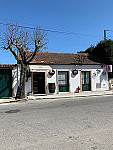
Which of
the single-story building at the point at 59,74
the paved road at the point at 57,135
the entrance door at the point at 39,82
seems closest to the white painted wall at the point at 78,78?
the single-story building at the point at 59,74

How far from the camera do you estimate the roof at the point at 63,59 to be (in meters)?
16.3

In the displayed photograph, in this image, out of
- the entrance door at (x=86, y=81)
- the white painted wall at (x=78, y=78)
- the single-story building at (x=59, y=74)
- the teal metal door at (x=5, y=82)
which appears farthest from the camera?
the entrance door at (x=86, y=81)

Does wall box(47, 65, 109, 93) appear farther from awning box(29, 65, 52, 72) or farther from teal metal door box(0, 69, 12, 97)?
teal metal door box(0, 69, 12, 97)

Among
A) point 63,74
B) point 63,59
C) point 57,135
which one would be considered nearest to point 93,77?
point 63,74

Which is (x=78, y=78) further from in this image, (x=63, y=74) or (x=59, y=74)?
(x=59, y=74)

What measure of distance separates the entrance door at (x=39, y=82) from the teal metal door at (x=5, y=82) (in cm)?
260

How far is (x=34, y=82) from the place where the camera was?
51.5ft

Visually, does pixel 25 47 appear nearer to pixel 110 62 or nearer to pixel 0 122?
pixel 0 122

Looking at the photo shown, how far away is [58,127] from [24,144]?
152 cm

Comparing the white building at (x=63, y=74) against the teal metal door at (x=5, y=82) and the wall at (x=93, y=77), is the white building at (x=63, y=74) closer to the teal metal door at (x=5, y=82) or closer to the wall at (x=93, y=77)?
the wall at (x=93, y=77)

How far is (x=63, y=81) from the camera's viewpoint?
1659 centimetres

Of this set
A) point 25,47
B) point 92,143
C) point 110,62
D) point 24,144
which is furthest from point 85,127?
point 110,62

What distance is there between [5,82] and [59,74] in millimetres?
5689

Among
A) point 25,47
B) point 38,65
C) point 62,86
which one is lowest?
point 62,86
